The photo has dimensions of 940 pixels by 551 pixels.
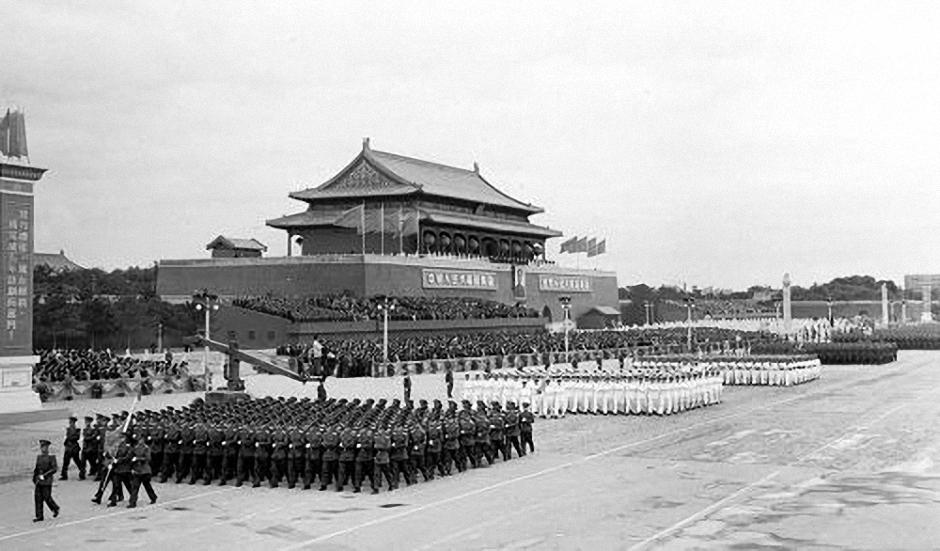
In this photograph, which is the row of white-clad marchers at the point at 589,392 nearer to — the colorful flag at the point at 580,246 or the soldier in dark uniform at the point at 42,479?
the soldier in dark uniform at the point at 42,479

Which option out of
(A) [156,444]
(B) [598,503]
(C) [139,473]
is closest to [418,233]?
(A) [156,444]

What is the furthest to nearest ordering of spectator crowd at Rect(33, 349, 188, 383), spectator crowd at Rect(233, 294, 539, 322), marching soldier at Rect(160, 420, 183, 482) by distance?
1. spectator crowd at Rect(233, 294, 539, 322)
2. spectator crowd at Rect(33, 349, 188, 383)
3. marching soldier at Rect(160, 420, 183, 482)

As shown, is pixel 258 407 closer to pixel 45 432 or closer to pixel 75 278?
pixel 45 432

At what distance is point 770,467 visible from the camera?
1548cm

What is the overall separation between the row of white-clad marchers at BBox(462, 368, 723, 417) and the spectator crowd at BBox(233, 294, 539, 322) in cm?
1444

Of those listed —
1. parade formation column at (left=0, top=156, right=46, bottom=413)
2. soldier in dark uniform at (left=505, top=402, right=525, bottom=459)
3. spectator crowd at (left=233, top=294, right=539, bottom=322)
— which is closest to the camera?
soldier in dark uniform at (left=505, top=402, right=525, bottom=459)

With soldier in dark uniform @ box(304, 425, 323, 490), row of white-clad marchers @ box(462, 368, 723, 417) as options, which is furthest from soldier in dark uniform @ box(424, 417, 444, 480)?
row of white-clad marchers @ box(462, 368, 723, 417)

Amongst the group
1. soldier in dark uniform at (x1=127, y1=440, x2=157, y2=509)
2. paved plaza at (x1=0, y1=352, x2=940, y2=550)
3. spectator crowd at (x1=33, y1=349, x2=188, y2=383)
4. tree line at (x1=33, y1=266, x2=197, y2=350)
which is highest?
tree line at (x1=33, y1=266, x2=197, y2=350)

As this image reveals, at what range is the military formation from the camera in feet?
46.3

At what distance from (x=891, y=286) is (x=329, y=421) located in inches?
6165

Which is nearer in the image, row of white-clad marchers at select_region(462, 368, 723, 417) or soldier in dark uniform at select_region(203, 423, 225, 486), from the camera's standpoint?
soldier in dark uniform at select_region(203, 423, 225, 486)

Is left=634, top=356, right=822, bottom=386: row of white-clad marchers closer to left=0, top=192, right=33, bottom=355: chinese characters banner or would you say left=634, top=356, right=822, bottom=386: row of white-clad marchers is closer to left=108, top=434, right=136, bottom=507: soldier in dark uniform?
left=0, top=192, right=33, bottom=355: chinese characters banner

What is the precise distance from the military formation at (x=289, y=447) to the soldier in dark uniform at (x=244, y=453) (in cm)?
1

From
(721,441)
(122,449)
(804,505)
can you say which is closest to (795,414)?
(721,441)
